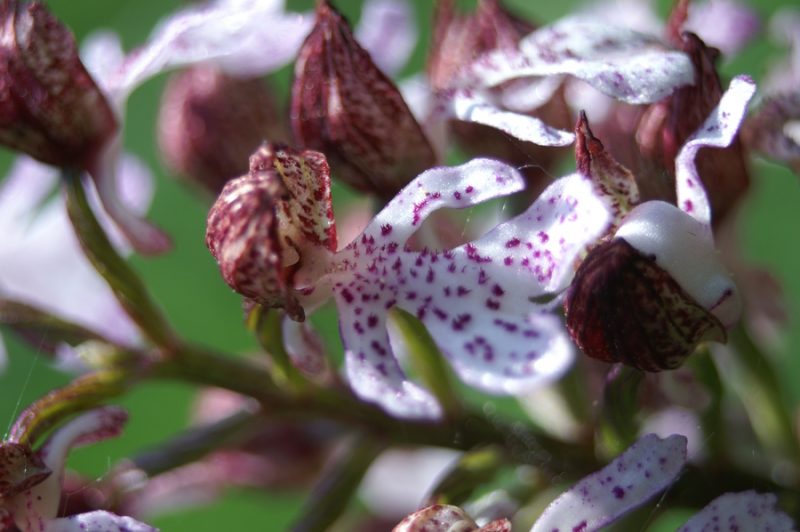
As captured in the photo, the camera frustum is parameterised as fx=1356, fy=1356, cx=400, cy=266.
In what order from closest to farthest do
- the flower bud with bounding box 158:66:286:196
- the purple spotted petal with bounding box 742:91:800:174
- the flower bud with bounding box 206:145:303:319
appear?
1. the flower bud with bounding box 206:145:303:319
2. the purple spotted petal with bounding box 742:91:800:174
3. the flower bud with bounding box 158:66:286:196

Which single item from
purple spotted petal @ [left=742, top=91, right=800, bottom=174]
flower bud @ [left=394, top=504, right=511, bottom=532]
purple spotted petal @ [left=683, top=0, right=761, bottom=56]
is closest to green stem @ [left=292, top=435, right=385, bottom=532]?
flower bud @ [left=394, top=504, right=511, bottom=532]

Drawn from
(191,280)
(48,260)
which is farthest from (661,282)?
(191,280)

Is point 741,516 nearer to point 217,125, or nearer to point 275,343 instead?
point 275,343

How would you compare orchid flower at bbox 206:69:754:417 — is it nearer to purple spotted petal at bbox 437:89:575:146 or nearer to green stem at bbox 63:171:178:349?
purple spotted petal at bbox 437:89:575:146

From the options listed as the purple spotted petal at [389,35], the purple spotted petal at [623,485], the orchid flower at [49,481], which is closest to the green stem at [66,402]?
the orchid flower at [49,481]

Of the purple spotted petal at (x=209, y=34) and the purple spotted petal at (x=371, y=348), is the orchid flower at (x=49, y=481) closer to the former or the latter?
the purple spotted petal at (x=371, y=348)

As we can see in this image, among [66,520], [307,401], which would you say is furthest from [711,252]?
A: [66,520]

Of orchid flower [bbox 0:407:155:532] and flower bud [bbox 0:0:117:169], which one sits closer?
orchid flower [bbox 0:407:155:532]
